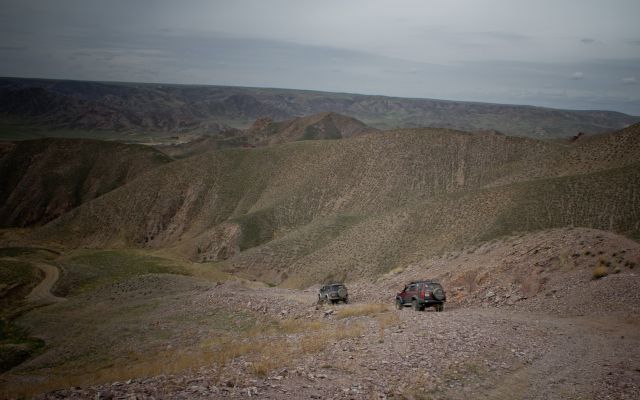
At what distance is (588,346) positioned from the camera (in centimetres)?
1405

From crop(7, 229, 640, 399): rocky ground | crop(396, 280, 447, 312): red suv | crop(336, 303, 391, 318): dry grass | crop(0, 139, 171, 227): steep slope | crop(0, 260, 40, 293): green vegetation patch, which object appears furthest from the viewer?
crop(0, 139, 171, 227): steep slope

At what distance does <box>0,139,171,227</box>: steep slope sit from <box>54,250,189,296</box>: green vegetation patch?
2451 inches

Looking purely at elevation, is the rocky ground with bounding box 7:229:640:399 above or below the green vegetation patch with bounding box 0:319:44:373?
above

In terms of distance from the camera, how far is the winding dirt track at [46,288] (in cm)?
4325

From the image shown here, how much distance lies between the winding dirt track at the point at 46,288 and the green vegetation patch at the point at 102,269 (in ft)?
3.30

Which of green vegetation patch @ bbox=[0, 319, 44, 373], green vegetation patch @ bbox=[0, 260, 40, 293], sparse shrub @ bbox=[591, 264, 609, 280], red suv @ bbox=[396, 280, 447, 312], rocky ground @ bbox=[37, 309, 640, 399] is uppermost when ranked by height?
sparse shrub @ bbox=[591, 264, 609, 280]

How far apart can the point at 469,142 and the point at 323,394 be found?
7600 cm

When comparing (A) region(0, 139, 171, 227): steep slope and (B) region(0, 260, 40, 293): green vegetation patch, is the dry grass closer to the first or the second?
(B) region(0, 260, 40, 293): green vegetation patch

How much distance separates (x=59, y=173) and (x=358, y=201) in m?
98.3

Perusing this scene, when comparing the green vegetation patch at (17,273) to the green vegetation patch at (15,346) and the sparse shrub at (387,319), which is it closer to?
the green vegetation patch at (15,346)

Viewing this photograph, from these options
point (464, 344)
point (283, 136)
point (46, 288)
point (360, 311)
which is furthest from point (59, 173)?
point (464, 344)

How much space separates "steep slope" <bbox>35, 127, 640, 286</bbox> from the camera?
4031 centimetres

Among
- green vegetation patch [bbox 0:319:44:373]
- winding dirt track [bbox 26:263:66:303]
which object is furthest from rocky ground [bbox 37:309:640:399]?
winding dirt track [bbox 26:263:66:303]

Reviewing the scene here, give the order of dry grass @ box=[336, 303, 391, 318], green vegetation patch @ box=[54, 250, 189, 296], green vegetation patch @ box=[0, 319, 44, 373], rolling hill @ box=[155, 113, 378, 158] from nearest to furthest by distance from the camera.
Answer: dry grass @ box=[336, 303, 391, 318]
green vegetation patch @ box=[0, 319, 44, 373]
green vegetation patch @ box=[54, 250, 189, 296]
rolling hill @ box=[155, 113, 378, 158]
